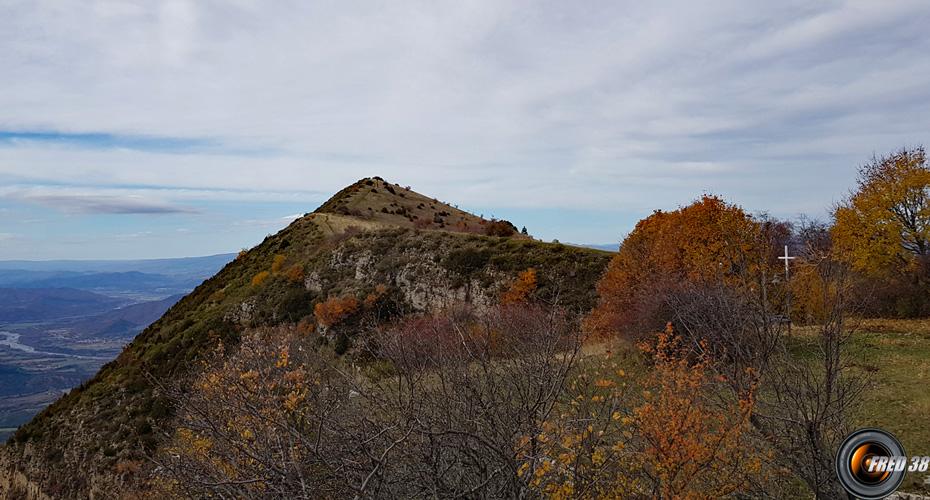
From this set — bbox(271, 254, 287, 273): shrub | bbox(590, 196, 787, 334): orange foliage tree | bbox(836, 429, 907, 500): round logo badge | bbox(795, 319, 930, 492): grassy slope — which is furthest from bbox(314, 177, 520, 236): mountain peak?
bbox(836, 429, 907, 500): round logo badge

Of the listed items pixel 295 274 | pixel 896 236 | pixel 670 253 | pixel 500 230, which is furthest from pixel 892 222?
pixel 295 274

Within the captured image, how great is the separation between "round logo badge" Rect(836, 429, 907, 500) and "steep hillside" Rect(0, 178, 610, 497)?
1240 inches

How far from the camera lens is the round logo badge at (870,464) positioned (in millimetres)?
3934

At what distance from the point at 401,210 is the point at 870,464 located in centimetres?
6869

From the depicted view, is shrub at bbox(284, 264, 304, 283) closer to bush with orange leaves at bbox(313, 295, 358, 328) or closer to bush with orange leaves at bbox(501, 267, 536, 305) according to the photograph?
bush with orange leaves at bbox(313, 295, 358, 328)

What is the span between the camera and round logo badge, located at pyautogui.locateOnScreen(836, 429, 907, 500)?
3.93 meters

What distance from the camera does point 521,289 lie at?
1603 inches

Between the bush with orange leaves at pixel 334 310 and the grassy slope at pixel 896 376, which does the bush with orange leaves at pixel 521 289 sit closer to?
the bush with orange leaves at pixel 334 310

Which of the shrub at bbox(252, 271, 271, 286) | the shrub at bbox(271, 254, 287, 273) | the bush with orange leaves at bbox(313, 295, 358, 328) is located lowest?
the bush with orange leaves at bbox(313, 295, 358, 328)

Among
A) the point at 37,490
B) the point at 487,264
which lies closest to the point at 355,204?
the point at 487,264

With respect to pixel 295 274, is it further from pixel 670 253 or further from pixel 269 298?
pixel 670 253

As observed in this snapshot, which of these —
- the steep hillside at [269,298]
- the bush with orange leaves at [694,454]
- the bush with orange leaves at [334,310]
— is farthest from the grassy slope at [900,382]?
the bush with orange leaves at [334,310]

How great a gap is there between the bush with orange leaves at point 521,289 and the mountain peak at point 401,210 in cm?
1673

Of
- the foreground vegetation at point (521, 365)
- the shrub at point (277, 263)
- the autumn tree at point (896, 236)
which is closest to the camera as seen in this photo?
the foreground vegetation at point (521, 365)
